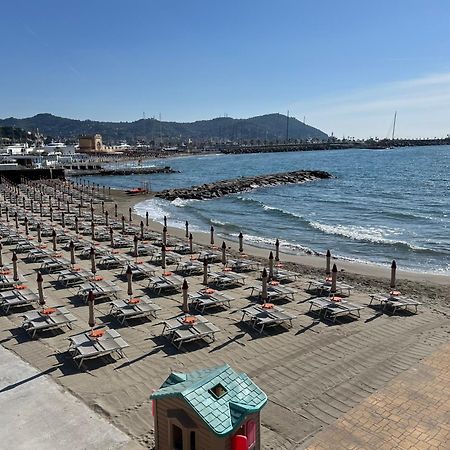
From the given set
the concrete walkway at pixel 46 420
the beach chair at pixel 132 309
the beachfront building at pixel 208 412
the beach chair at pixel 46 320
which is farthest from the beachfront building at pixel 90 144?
the beachfront building at pixel 208 412

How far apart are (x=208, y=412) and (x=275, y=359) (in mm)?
5485

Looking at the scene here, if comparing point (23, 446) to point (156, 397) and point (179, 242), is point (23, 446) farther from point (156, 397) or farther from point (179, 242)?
point (179, 242)

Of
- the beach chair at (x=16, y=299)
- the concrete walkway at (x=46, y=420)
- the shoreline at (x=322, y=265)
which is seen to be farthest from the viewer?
the shoreline at (x=322, y=265)

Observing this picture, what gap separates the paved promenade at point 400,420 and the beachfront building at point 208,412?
2220 mm

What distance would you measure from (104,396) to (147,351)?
2293mm

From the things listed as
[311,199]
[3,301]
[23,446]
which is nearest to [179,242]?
[3,301]

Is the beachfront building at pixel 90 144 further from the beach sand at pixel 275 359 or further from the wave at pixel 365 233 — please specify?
the beach sand at pixel 275 359

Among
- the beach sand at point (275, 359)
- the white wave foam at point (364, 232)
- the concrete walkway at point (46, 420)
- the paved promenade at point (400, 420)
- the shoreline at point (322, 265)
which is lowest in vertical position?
the white wave foam at point (364, 232)

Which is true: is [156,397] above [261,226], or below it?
above

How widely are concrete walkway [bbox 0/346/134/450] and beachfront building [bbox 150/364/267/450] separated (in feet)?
6.24

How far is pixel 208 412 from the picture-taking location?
588 cm

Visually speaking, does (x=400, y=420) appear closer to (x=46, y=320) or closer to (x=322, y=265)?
(x=46, y=320)

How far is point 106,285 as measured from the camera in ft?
52.3

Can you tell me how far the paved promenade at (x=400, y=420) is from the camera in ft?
25.5
